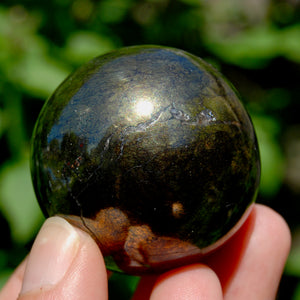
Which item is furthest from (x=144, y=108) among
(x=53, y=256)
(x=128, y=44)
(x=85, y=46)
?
(x=128, y=44)

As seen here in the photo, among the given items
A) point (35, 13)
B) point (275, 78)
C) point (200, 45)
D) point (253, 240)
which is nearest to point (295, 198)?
point (275, 78)

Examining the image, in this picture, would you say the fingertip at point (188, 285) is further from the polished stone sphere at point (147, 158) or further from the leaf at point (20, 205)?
the leaf at point (20, 205)

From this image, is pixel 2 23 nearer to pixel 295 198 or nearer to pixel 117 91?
pixel 117 91

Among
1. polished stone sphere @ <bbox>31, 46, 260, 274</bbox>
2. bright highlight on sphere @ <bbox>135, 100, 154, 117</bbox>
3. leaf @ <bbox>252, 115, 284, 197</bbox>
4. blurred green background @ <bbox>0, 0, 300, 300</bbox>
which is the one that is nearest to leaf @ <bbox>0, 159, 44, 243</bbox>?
blurred green background @ <bbox>0, 0, 300, 300</bbox>

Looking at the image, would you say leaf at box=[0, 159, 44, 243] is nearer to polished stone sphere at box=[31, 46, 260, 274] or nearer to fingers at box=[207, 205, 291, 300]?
polished stone sphere at box=[31, 46, 260, 274]

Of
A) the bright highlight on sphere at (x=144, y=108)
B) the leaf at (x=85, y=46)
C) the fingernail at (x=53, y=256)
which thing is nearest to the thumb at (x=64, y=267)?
the fingernail at (x=53, y=256)

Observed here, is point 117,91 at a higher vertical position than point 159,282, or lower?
higher
